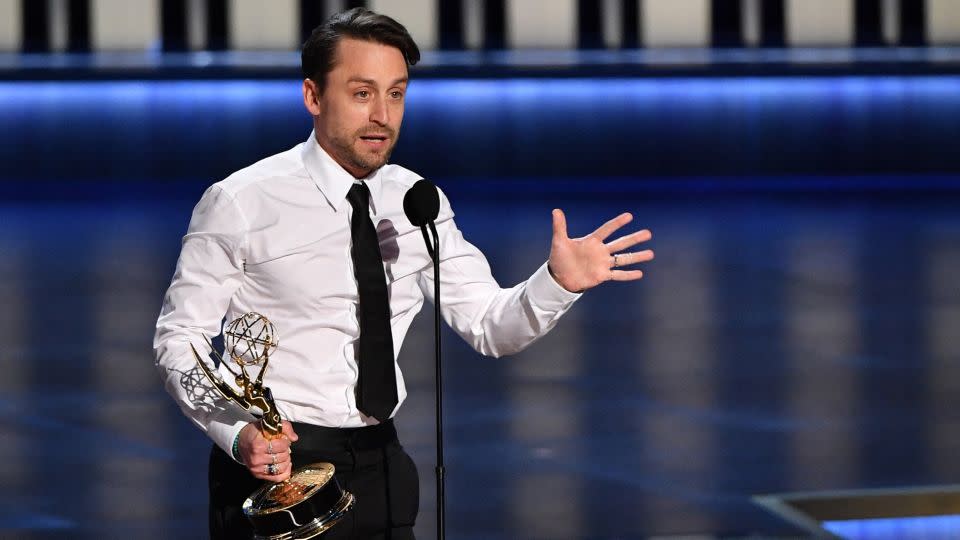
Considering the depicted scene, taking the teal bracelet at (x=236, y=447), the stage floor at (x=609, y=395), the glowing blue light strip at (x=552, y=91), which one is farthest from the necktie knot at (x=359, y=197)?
the glowing blue light strip at (x=552, y=91)

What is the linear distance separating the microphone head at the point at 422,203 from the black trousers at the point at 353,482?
1.14ft

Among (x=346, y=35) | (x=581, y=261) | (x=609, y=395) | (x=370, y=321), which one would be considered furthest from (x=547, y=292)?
(x=609, y=395)

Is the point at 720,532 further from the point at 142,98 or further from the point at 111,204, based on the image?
the point at 142,98

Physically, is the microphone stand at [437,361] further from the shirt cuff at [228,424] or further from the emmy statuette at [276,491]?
the shirt cuff at [228,424]

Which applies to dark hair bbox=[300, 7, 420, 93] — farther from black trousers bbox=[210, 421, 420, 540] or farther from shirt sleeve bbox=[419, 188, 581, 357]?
black trousers bbox=[210, 421, 420, 540]

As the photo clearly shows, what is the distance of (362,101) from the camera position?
200cm

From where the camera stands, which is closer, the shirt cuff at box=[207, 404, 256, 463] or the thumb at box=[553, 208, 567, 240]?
the shirt cuff at box=[207, 404, 256, 463]

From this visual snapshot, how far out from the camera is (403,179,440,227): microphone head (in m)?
1.88

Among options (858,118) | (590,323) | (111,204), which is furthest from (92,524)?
(858,118)

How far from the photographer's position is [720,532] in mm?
3746

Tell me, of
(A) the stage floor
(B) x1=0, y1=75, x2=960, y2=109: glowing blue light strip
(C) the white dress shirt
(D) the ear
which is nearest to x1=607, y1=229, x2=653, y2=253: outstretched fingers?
(C) the white dress shirt

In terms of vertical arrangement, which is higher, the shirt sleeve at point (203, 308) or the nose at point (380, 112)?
the nose at point (380, 112)

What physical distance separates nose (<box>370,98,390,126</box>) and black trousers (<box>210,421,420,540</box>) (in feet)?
1.40

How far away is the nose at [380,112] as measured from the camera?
6.53 feet
